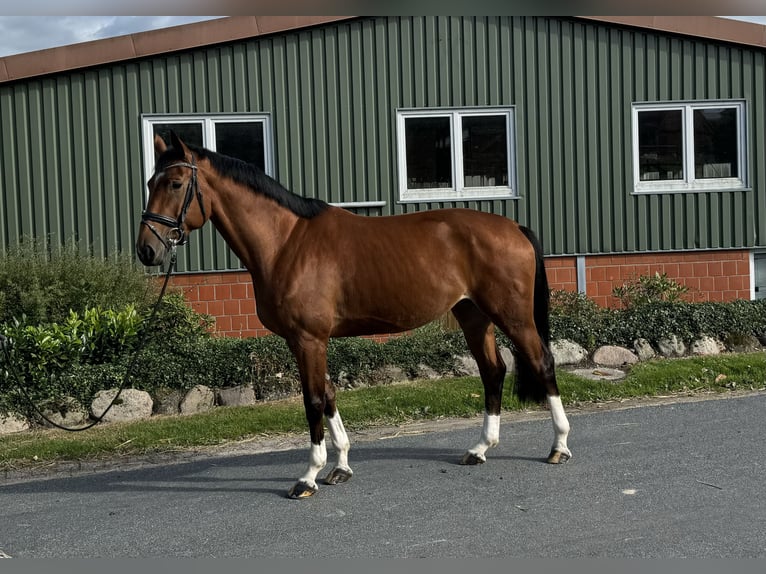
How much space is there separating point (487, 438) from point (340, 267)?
5.58ft

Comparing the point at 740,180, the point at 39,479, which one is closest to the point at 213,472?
the point at 39,479

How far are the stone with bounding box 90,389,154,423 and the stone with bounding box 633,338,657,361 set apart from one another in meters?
5.52

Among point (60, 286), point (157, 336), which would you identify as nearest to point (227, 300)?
point (157, 336)

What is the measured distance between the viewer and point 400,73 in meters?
11.6

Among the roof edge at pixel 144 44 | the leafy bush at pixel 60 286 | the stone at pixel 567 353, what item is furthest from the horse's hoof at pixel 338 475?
the roof edge at pixel 144 44

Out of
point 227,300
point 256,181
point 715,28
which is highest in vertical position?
point 715,28

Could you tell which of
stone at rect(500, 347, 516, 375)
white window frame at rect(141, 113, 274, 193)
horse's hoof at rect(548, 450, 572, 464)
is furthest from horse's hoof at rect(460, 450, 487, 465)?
white window frame at rect(141, 113, 274, 193)

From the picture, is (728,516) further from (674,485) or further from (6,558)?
(6,558)

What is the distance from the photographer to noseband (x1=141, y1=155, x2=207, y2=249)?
5.22 meters

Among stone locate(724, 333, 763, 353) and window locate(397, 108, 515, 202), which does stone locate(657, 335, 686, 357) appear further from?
window locate(397, 108, 515, 202)

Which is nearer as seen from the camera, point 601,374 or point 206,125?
point 601,374

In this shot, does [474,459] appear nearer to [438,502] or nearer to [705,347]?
[438,502]

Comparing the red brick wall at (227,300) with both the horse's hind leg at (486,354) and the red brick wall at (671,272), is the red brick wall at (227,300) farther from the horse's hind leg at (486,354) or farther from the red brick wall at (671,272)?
the horse's hind leg at (486,354)

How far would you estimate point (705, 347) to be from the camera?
9.59 m
